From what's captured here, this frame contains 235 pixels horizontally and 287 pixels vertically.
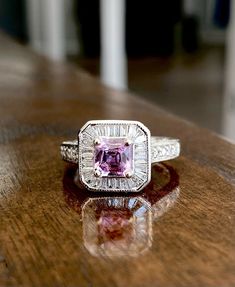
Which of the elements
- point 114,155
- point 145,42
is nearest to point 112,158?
point 114,155

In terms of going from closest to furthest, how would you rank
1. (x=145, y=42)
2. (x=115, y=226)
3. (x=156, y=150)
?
(x=115, y=226) < (x=156, y=150) < (x=145, y=42)

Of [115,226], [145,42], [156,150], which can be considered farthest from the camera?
[145,42]

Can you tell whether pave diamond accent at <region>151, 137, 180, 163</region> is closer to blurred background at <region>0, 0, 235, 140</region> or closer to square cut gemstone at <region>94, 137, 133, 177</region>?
square cut gemstone at <region>94, 137, 133, 177</region>

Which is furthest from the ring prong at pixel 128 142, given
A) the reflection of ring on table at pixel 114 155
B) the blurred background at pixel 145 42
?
the blurred background at pixel 145 42

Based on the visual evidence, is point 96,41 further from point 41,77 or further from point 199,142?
point 199,142

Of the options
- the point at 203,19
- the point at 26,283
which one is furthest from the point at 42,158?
the point at 203,19

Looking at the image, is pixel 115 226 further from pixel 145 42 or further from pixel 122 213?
pixel 145 42

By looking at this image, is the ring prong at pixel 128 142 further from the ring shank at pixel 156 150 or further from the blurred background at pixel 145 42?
the blurred background at pixel 145 42

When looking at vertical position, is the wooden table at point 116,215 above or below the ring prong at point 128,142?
below

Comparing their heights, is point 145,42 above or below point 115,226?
below
